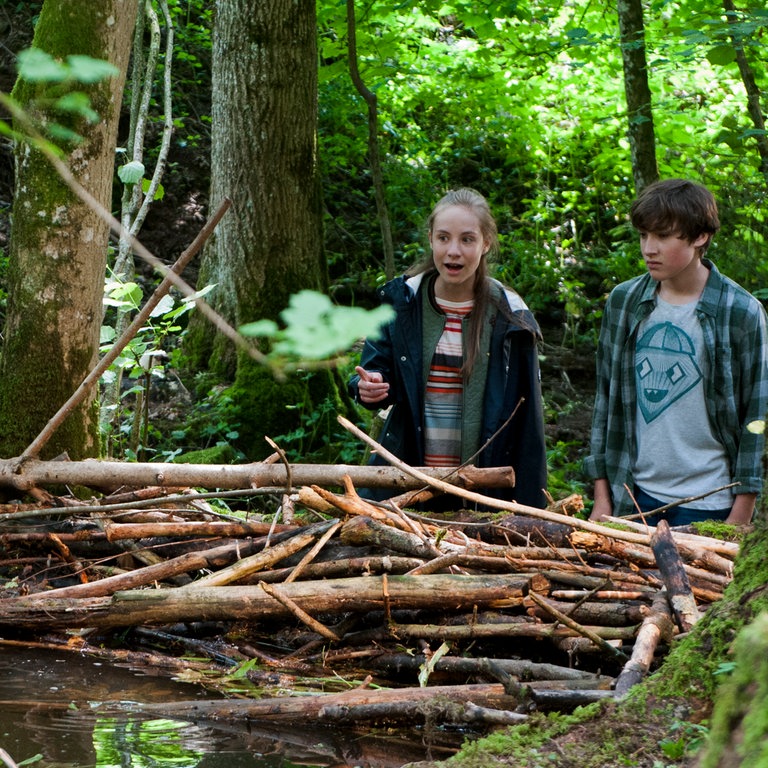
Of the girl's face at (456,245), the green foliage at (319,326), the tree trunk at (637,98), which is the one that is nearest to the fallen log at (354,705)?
the green foliage at (319,326)

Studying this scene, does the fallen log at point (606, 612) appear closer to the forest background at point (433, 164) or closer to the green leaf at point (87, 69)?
the green leaf at point (87, 69)

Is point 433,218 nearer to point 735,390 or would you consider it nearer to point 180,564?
point 735,390

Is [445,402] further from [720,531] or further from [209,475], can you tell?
[720,531]

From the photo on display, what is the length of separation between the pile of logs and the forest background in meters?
1.52

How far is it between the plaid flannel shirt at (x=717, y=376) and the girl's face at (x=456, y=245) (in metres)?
0.71

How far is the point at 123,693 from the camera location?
9.68 feet

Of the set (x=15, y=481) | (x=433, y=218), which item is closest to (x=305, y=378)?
(x=433, y=218)

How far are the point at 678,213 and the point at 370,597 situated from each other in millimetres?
2264

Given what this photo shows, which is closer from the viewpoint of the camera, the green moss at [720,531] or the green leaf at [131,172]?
the green moss at [720,531]

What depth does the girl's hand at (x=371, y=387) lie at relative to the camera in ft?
13.8

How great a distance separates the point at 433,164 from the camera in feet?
42.0

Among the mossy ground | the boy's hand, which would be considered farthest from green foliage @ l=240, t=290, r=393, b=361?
the boy's hand

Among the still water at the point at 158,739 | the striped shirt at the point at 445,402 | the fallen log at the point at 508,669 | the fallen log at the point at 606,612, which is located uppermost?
the striped shirt at the point at 445,402

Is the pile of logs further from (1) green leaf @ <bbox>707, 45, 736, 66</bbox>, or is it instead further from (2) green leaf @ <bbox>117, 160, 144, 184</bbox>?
(1) green leaf @ <bbox>707, 45, 736, 66</bbox>
